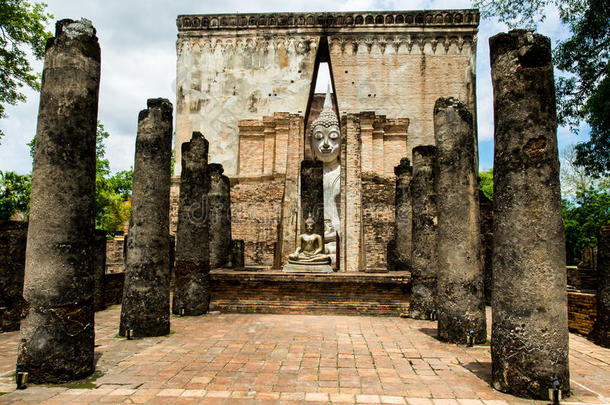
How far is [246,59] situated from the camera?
2173 cm

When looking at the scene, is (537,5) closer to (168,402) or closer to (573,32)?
(573,32)

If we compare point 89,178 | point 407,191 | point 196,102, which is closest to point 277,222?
point 407,191

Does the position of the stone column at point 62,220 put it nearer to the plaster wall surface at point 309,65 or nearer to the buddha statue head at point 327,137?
the buddha statue head at point 327,137

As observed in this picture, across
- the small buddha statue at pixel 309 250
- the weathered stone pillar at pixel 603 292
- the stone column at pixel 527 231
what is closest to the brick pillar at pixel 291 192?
the small buddha statue at pixel 309 250

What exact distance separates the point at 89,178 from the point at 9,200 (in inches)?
642

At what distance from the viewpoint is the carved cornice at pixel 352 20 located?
21.2m

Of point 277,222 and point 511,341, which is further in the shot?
point 277,222

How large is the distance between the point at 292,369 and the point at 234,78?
1848 cm

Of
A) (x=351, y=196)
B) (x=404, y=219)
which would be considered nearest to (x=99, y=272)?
(x=404, y=219)

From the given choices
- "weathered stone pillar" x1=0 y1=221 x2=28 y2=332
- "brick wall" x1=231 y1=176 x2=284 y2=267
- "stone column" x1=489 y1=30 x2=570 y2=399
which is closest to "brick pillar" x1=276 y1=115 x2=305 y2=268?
"brick wall" x1=231 y1=176 x2=284 y2=267

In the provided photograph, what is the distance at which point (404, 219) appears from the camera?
1174 cm

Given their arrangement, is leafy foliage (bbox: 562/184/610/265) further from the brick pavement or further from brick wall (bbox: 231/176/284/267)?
the brick pavement

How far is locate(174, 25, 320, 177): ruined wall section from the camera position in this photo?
21516 millimetres

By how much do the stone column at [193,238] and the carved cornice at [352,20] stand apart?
1363 centimetres
